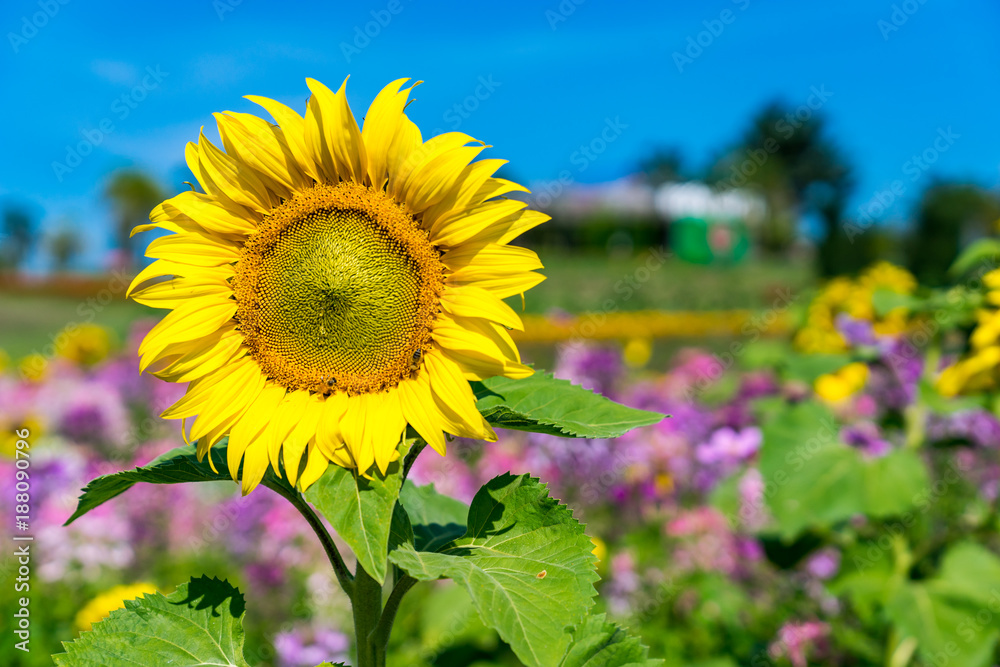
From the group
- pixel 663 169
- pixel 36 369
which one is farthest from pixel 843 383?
pixel 663 169

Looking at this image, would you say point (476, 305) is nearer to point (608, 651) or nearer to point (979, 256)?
point (608, 651)

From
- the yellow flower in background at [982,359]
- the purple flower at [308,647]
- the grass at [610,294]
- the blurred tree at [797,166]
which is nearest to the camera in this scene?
the yellow flower in background at [982,359]

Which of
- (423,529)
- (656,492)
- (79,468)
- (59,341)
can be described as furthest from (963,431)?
(59,341)

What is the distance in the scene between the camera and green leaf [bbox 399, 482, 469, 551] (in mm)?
1286

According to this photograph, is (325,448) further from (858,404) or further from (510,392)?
(858,404)

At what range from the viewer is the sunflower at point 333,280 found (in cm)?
106

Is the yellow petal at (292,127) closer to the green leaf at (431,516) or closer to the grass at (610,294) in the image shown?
the green leaf at (431,516)

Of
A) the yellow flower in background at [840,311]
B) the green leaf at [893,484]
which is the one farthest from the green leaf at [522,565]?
the yellow flower in background at [840,311]

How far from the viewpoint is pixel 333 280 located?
1.08 m

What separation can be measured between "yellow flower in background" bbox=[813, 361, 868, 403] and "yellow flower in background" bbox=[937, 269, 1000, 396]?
0.67 meters

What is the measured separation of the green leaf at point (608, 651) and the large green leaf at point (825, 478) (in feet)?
5.58

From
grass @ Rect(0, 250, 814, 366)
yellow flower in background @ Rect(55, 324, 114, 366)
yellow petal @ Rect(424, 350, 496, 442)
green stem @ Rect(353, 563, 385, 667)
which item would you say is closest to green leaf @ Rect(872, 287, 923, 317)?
yellow petal @ Rect(424, 350, 496, 442)

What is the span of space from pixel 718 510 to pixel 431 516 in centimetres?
271

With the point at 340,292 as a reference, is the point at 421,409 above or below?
below
